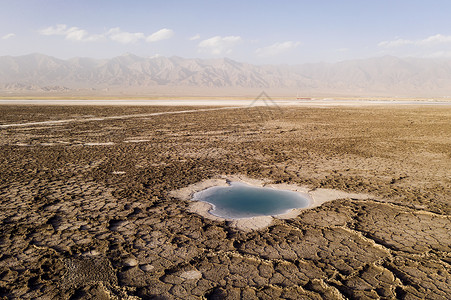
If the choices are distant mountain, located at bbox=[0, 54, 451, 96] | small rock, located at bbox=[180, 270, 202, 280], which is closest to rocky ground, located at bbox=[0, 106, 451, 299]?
small rock, located at bbox=[180, 270, 202, 280]

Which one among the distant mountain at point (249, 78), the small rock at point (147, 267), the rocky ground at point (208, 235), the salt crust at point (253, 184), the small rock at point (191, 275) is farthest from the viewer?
the distant mountain at point (249, 78)

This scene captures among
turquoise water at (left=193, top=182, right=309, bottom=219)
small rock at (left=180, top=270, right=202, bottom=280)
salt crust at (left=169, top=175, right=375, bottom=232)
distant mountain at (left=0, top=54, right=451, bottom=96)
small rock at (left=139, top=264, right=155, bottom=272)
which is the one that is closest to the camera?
small rock at (left=180, top=270, right=202, bottom=280)

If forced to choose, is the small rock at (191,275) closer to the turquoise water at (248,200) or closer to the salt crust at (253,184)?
the salt crust at (253,184)

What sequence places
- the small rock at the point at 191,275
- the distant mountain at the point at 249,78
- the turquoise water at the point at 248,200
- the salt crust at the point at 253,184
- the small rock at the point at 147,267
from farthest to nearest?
the distant mountain at the point at 249,78 < the turquoise water at the point at 248,200 < the salt crust at the point at 253,184 < the small rock at the point at 147,267 < the small rock at the point at 191,275

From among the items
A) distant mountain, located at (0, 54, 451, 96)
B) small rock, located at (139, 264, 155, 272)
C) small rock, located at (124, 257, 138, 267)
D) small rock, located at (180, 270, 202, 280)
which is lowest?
small rock, located at (180, 270, 202, 280)

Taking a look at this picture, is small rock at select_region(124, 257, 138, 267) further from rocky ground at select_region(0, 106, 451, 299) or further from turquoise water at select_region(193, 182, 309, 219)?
turquoise water at select_region(193, 182, 309, 219)

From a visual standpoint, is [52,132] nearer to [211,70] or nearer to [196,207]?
[196,207]

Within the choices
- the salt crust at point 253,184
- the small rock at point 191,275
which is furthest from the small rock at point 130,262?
the salt crust at point 253,184

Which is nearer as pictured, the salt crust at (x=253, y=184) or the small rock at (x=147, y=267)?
the small rock at (x=147, y=267)
